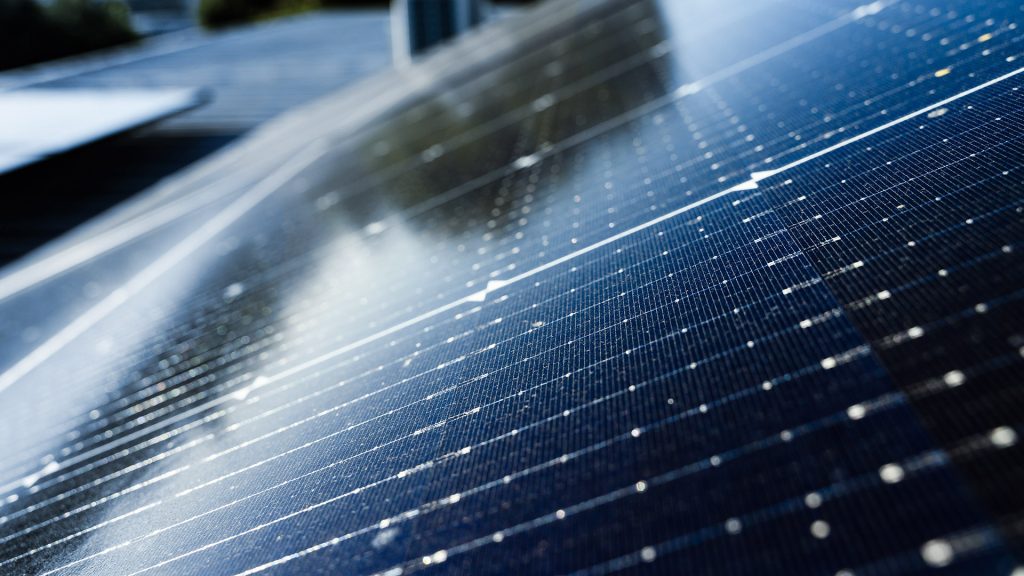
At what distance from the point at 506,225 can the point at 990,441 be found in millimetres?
3626

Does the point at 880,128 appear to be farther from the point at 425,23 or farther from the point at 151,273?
the point at 425,23

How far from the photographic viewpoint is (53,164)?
12.6m

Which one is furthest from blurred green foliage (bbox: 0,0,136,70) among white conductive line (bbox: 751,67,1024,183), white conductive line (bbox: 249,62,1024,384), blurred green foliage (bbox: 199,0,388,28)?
white conductive line (bbox: 751,67,1024,183)

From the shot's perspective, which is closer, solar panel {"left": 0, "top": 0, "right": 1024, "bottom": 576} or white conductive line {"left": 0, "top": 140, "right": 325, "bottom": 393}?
solar panel {"left": 0, "top": 0, "right": 1024, "bottom": 576}

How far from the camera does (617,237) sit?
13.7 feet

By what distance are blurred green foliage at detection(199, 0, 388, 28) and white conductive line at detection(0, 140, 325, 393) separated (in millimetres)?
33261

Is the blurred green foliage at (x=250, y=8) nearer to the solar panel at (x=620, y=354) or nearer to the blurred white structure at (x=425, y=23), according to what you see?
the blurred white structure at (x=425, y=23)

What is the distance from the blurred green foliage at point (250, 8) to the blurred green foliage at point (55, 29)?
386 cm

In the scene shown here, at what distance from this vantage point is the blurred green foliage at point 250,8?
41.1 meters

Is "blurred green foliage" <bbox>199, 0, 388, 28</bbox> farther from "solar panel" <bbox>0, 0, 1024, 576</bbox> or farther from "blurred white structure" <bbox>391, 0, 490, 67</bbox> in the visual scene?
"solar panel" <bbox>0, 0, 1024, 576</bbox>

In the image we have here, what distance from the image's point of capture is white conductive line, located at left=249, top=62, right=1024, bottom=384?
152 inches

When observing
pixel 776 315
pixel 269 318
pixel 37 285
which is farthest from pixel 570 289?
pixel 37 285

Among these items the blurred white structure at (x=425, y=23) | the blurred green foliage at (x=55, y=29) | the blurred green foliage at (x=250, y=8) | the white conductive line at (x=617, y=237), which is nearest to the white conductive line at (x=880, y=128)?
the white conductive line at (x=617, y=237)

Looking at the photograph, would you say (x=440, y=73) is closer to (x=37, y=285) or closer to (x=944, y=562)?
(x=37, y=285)
